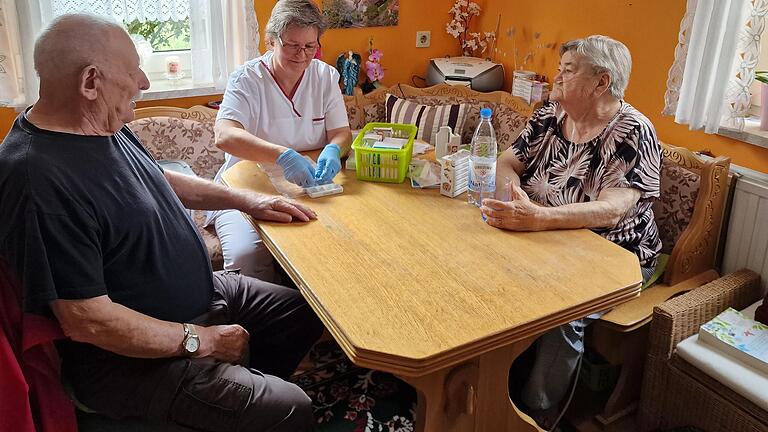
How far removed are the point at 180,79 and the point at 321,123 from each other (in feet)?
3.40

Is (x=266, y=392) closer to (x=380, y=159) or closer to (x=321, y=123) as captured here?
(x=380, y=159)

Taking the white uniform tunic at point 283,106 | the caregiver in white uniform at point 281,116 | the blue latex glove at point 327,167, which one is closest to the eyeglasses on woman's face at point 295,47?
the caregiver in white uniform at point 281,116

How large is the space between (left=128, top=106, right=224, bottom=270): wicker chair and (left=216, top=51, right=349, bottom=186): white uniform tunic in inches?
22.0

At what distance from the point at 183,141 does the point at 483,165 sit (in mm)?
1596

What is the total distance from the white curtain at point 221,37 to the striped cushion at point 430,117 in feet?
2.65

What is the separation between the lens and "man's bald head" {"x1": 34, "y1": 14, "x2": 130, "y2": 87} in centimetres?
124

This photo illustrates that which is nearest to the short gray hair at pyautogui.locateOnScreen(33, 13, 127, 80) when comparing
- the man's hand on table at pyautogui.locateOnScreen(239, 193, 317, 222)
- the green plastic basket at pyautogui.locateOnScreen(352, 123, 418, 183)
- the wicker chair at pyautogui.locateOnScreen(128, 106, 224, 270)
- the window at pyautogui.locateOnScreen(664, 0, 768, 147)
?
the man's hand on table at pyautogui.locateOnScreen(239, 193, 317, 222)

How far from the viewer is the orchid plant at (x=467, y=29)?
11.5 feet

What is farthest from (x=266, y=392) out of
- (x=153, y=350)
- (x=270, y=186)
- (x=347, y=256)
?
(x=270, y=186)

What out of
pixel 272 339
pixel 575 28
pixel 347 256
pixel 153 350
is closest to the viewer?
pixel 153 350

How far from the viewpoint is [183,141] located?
2826 millimetres

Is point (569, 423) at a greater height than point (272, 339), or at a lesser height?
lesser

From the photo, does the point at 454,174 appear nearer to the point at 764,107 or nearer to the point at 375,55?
the point at 764,107

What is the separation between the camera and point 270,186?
6.47ft
